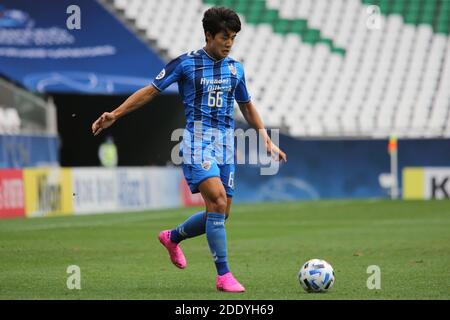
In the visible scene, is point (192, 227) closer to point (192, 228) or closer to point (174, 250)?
point (192, 228)

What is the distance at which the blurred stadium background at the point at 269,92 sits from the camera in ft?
85.0

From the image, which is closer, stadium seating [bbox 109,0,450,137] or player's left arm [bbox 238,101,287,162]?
player's left arm [bbox 238,101,287,162]

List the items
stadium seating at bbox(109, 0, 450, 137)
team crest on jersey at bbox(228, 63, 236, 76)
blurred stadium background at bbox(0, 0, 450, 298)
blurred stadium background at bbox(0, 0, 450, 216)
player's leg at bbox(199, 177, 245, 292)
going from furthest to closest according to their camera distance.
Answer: stadium seating at bbox(109, 0, 450, 137)
blurred stadium background at bbox(0, 0, 450, 216)
blurred stadium background at bbox(0, 0, 450, 298)
team crest on jersey at bbox(228, 63, 236, 76)
player's leg at bbox(199, 177, 245, 292)

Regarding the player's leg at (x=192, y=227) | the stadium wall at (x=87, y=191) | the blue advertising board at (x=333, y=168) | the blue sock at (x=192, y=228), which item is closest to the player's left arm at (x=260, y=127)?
the player's leg at (x=192, y=227)

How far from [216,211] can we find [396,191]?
80.7 feet

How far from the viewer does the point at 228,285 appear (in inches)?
346

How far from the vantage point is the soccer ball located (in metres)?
8.77

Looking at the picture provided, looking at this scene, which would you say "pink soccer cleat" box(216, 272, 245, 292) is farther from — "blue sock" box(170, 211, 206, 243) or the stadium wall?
the stadium wall

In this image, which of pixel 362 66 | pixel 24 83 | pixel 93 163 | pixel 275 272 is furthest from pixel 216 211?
pixel 362 66

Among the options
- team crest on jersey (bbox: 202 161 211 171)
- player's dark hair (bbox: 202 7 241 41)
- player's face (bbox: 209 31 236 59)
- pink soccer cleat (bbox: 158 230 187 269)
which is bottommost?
pink soccer cleat (bbox: 158 230 187 269)

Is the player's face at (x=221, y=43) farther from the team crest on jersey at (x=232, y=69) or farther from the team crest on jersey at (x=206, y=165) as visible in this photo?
the team crest on jersey at (x=206, y=165)

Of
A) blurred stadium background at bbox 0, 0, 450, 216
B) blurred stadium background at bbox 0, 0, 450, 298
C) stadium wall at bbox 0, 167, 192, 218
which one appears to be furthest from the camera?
blurred stadium background at bbox 0, 0, 450, 216

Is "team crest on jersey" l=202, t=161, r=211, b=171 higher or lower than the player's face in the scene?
lower

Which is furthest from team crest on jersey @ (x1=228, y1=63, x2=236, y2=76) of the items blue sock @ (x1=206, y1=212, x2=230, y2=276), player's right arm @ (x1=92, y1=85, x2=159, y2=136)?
blue sock @ (x1=206, y1=212, x2=230, y2=276)
